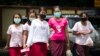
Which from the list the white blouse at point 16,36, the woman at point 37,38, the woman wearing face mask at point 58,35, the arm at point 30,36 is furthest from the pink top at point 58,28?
the white blouse at point 16,36

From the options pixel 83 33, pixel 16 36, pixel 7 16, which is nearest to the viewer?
pixel 16 36

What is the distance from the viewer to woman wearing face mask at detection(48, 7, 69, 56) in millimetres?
15230

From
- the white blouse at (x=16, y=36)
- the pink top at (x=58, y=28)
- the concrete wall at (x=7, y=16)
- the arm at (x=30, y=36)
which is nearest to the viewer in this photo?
the arm at (x=30, y=36)

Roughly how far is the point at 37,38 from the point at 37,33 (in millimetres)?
140

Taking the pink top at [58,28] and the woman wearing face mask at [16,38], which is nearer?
the pink top at [58,28]

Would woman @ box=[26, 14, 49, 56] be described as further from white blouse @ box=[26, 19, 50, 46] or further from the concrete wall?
the concrete wall

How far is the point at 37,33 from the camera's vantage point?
1473cm

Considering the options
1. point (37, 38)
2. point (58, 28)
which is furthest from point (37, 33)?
point (58, 28)

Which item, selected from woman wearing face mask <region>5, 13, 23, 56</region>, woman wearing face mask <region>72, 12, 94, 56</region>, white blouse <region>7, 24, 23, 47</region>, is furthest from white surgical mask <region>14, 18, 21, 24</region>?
woman wearing face mask <region>72, 12, 94, 56</region>

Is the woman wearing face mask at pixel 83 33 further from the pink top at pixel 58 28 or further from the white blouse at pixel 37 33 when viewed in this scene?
the white blouse at pixel 37 33

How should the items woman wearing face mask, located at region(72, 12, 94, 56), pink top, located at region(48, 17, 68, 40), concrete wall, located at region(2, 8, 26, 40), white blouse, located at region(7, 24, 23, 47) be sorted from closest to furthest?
pink top, located at region(48, 17, 68, 40) → white blouse, located at region(7, 24, 23, 47) → woman wearing face mask, located at region(72, 12, 94, 56) → concrete wall, located at region(2, 8, 26, 40)

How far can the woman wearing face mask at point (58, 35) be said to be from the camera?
50.0 ft

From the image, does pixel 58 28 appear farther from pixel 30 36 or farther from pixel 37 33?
pixel 30 36

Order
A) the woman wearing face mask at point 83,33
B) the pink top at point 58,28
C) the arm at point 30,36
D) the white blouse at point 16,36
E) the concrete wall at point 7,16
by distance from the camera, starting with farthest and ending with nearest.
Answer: the concrete wall at point 7,16 → the woman wearing face mask at point 83,33 → the white blouse at point 16,36 → the pink top at point 58,28 → the arm at point 30,36
